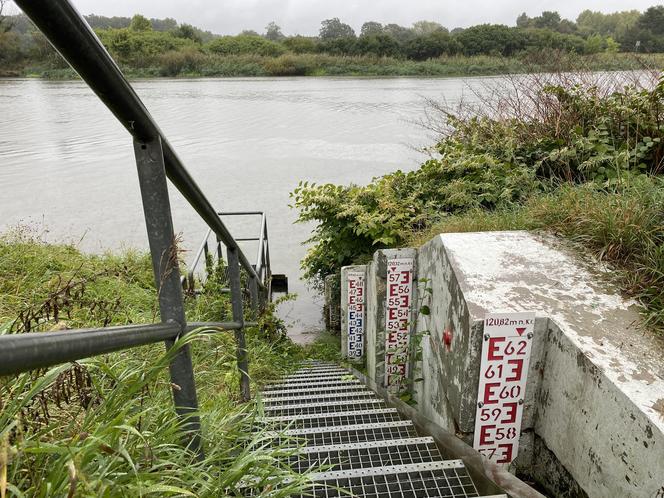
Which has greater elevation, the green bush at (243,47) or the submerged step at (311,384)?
the green bush at (243,47)

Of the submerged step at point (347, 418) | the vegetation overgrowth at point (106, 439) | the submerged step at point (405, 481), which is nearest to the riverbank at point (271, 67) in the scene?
the submerged step at point (347, 418)

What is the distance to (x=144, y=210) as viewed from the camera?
1012mm

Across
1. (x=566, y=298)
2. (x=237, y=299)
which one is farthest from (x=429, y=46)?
(x=237, y=299)

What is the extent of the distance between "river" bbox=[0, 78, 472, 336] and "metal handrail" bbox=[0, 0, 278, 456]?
6.40 m

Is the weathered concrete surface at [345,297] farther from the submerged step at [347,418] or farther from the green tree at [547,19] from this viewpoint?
the green tree at [547,19]

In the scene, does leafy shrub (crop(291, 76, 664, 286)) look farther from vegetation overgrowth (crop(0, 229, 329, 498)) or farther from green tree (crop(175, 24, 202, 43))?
green tree (crop(175, 24, 202, 43))

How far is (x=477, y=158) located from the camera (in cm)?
569

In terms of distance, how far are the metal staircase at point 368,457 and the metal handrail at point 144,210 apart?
49 centimetres

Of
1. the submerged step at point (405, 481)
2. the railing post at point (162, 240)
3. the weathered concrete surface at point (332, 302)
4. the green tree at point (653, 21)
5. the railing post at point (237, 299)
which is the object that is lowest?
the weathered concrete surface at point (332, 302)

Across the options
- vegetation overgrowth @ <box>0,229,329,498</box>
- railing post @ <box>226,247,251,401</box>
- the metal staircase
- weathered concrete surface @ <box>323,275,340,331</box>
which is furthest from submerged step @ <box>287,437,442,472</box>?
weathered concrete surface @ <box>323,275,340,331</box>

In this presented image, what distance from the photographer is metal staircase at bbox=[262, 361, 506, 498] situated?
5.28 feet

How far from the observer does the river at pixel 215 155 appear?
481 inches

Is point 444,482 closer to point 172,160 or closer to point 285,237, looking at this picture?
point 172,160

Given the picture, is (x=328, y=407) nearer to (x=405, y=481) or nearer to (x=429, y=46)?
(x=405, y=481)
